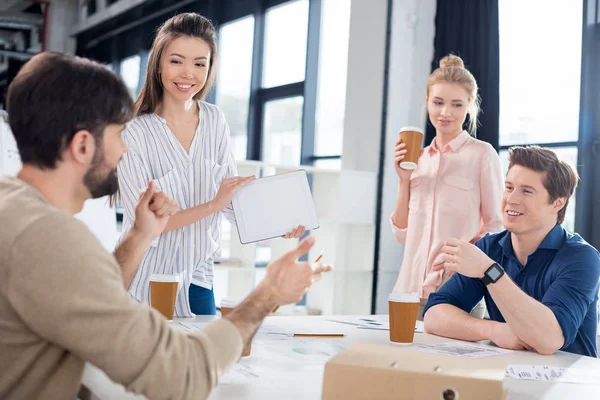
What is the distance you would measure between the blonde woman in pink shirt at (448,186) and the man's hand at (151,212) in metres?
1.37

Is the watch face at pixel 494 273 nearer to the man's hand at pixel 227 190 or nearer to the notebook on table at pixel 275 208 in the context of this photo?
the notebook on table at pixel 275 208

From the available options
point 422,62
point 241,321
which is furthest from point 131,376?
point 422,62

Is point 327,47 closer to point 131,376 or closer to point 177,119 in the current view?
point 177,119

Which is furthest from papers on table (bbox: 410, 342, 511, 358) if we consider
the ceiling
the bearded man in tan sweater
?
the ceiling

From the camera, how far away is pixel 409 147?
2.64 metres

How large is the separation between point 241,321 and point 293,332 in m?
0.71

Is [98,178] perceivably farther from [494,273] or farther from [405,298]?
[494,273]

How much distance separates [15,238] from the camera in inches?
37.9

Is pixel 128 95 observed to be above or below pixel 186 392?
above

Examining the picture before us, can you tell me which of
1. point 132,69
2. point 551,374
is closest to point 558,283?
point 551,374

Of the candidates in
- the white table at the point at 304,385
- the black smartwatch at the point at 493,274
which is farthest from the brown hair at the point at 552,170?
the white table at the point at 304,385

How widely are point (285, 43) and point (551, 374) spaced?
5242mm

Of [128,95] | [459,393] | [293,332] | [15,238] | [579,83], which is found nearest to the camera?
[15,238]

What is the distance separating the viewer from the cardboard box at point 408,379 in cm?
107
